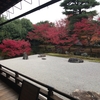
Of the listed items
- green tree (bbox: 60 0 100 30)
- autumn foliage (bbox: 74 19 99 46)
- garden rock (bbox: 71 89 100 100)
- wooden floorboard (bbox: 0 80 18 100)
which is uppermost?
green tree (bbox: 60 0 100 30)

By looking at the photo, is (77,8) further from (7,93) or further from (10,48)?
(7,93)

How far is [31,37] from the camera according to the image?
13.7m

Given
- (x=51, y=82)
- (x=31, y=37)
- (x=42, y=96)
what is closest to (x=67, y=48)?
(x=31, y=37)

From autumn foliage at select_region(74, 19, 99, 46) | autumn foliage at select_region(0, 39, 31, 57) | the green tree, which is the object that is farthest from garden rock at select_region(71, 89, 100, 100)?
the green tree

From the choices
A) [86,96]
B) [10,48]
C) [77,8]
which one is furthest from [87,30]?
[86,96]

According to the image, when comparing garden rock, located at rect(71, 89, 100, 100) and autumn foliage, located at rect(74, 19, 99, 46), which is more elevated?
autumn foliage, located at rect(74, 19, 99, 46)

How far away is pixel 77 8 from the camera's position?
1091cm

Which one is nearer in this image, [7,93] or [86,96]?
[7,93]

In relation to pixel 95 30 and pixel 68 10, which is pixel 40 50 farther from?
pixel 95 30

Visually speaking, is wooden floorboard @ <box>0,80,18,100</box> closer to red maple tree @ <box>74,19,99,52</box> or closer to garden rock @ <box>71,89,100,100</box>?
garden rock @ <box>71,89,100,100</box>

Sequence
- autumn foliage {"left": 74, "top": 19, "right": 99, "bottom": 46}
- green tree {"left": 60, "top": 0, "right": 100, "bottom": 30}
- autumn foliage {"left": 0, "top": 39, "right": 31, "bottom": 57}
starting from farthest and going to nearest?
1. green tree {"left": 60, "top": 0, "right": 100, "bottom": 30}
2. autumn foliage {"left": 0, "top": 39, "right": 31, "bottom": 57}
3. autumn foliage {"left": 74, "top": 19, "right": 99, "bottom": 46}

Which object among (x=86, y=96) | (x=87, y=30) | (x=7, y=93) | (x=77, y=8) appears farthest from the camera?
(x=77, y=8)

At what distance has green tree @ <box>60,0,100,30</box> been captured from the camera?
10.5 m

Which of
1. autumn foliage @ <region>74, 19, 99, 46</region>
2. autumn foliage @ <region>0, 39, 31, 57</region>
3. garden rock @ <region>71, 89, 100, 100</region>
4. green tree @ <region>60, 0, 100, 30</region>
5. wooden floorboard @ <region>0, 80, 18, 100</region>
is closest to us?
wooden floorboard @ <region>0, 80, 18, 100</region>
